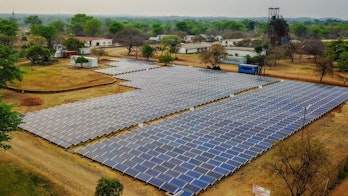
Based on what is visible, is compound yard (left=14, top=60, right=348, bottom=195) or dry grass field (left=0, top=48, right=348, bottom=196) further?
compound yard (left=14, top=60, right=348, bottom=195)

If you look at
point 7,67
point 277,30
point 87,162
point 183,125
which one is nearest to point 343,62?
point 277,30

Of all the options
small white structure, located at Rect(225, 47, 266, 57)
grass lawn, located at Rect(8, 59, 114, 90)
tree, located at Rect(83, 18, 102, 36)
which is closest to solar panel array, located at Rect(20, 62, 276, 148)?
grass lawn, located at Rect(8, 59, 114, 90)

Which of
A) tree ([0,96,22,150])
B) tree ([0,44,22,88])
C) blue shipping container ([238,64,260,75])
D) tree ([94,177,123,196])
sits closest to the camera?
tree ([94,177,123,196])

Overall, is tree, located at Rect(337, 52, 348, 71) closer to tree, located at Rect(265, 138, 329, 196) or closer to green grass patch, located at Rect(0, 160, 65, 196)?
tree, located at Rect(265, 138, 329, 196)

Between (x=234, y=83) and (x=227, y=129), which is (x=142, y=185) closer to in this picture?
(x=227, y=129)

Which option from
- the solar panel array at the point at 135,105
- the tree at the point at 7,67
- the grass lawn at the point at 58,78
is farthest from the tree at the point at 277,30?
the tree at the point at 7,67

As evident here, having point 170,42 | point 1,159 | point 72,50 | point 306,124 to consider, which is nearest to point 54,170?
point 1,159
